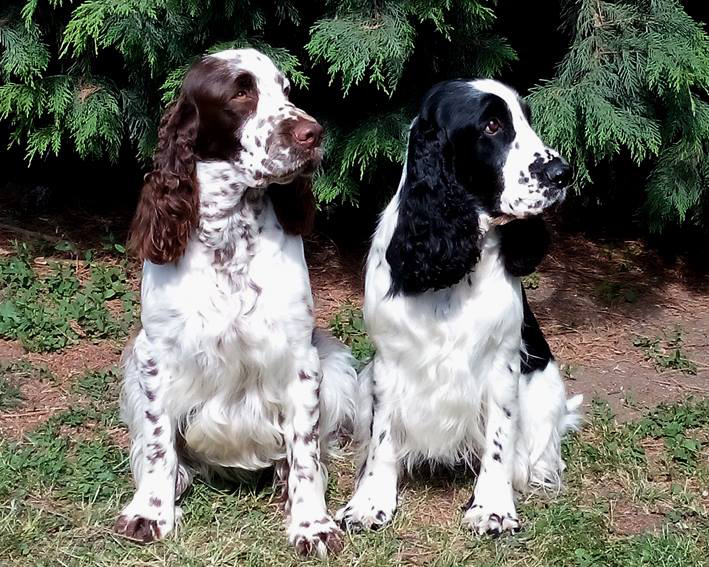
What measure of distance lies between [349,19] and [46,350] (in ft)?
7.52

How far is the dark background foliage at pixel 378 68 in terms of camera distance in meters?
5.33

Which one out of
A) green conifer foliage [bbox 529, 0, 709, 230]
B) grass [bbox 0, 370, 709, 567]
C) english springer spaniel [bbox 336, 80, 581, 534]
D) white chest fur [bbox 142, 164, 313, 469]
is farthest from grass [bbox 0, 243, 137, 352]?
green conifer foliage [bbox 529, 0, 709, 230]

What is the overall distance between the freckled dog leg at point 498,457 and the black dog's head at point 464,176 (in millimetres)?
474

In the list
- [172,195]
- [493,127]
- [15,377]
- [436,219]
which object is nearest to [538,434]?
[436,219]

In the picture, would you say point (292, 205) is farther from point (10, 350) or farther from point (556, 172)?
point (10, 350)

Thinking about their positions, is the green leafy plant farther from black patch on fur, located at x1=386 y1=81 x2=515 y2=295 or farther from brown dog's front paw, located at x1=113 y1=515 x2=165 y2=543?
brown dog's front paw, located at x1=113 y1=515 x2=165 y2=543

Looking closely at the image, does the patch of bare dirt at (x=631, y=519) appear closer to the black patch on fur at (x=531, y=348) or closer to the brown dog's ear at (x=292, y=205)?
the black patch on fur at (x=531, y=348)

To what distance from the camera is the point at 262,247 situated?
3.75 m

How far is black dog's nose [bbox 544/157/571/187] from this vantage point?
3605mm

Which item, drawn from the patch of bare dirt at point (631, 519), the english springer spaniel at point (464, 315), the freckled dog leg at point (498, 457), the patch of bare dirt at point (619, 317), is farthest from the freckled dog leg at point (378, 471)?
the patch of bare dirt at point (619, 317)

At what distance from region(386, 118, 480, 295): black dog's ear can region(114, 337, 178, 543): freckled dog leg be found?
3.33 ft

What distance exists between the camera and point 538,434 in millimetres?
4285

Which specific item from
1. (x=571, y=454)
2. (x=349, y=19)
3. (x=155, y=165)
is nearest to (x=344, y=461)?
(x=571, y=454)

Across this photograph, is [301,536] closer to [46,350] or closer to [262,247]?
[262,247]
